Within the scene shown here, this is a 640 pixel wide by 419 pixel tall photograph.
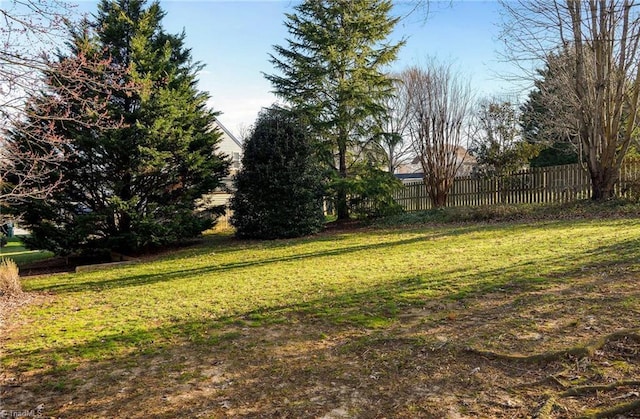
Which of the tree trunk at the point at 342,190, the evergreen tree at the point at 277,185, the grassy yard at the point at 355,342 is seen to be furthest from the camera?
the tree trunk at the point at 342,190

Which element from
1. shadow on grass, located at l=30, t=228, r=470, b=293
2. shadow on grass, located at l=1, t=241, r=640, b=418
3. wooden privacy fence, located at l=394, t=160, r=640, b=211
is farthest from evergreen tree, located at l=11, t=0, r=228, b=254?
wooden privacy fence, located at l=394, t=160, r=640, b=211

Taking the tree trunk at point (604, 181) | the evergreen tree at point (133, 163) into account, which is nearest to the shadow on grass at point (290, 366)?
the evergreen tree at point (133, 163)

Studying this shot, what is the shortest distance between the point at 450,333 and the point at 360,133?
1322 cm

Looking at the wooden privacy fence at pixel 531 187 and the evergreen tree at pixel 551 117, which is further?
the evergreen tree at pixel 551 117

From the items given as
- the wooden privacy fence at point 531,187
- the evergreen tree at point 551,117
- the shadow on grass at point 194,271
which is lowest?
the shadow on grass at point 194,271

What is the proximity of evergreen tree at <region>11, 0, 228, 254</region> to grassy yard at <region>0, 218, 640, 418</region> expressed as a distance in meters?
5.01

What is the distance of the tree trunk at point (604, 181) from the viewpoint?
12.6m

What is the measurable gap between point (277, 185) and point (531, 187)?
9285 millimetres

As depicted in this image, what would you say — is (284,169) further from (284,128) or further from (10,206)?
(10,206)

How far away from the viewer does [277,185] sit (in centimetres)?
1311

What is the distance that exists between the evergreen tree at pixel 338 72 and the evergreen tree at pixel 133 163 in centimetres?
440

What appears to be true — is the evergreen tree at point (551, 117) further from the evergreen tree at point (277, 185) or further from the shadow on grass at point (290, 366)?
the shadow on grass at point (290, 366)

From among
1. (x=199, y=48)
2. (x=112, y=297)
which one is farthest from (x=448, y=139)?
(x=112, y=297)

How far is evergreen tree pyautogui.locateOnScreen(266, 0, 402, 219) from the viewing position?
622 inches
